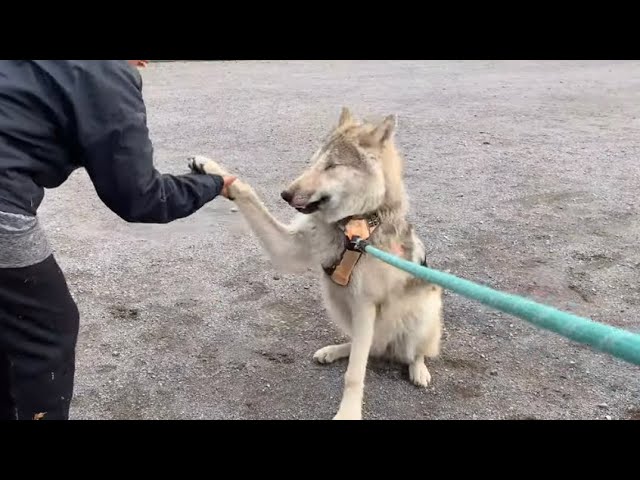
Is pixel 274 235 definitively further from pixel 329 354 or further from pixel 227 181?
pixel 329 354

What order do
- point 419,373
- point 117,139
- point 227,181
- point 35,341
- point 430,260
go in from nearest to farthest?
1. point 117,139
2. point 35,341
3. point 227,181
4. point 419,373
5. point 430,260

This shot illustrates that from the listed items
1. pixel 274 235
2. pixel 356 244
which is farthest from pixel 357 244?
pixel 274 235

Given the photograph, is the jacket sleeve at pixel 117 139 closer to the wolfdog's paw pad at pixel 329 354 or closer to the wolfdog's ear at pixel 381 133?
the wolfdog's ear at pixel 381 133

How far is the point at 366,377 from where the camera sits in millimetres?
3785

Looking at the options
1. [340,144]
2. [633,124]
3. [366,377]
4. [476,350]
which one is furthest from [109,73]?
[633,124]

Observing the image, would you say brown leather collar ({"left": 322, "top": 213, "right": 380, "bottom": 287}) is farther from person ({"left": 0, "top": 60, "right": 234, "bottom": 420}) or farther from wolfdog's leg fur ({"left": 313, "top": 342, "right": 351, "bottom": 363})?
person ({"left": 0, "top": 60, "right": 234, "bottom": 420})

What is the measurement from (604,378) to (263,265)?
254 centimetres

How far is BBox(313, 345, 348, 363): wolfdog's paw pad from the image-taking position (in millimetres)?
3838

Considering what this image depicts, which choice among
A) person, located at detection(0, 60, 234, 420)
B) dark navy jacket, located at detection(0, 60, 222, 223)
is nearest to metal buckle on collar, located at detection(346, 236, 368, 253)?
person, located at detection(0, 60, 234, 420)

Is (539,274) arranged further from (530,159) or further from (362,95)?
(362,95)

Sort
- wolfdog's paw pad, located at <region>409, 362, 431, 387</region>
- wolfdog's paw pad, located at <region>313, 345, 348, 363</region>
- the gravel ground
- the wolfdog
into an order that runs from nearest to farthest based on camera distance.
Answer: the wolfdog → the gravel ground → wolfdog's paw pad, located at <region>409, 362, 431, 387</region> → wolfdog's paw pad, located at <region>313, 345, 348, 363</region>

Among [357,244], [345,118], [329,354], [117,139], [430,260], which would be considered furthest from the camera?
[430,260]

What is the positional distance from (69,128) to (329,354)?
2206mm

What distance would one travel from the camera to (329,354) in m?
3.84
